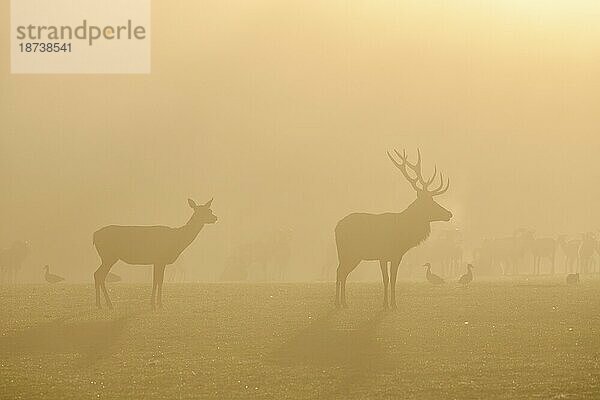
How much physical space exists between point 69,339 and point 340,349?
8966mm

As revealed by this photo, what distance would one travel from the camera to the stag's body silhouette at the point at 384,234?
34.7 meters

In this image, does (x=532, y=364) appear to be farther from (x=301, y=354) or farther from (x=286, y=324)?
(x=286, y=324)

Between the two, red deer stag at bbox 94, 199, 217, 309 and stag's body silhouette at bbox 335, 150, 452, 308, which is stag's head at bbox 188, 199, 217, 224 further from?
stag's body silhouette at bbox 335, 150, 452, 308

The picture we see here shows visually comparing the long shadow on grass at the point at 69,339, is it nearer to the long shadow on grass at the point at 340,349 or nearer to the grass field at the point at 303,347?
the grass field at the point at 303,347

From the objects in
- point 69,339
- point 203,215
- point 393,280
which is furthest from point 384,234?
point 69,339

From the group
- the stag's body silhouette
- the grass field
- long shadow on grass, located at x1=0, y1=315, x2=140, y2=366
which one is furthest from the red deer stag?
the stag's body silhouette

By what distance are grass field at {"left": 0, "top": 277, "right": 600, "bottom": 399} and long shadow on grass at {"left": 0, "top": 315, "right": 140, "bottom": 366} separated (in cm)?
6

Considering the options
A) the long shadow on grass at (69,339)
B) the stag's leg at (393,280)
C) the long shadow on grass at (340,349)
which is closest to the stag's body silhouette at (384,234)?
the stag's leg at (393,280)

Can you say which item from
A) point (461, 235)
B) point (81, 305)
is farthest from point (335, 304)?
point (461, 235)

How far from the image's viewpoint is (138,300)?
3806 centimetres

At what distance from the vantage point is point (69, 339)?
2988 centimetres

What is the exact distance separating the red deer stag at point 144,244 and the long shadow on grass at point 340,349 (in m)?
6.77

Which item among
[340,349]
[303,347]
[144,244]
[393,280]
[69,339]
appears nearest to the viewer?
[340,349]

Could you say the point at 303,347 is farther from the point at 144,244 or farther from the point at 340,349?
the point at 144,244
